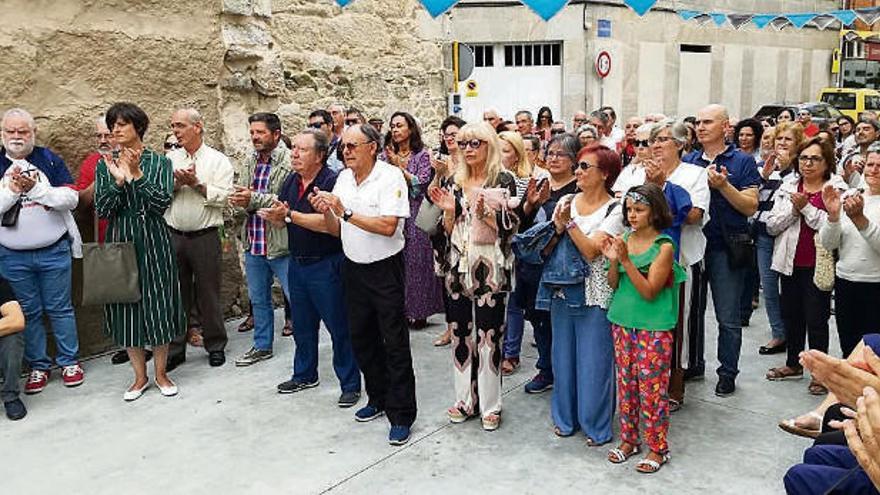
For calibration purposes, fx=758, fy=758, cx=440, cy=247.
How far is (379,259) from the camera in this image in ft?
13.9

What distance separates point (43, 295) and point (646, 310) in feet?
13.1

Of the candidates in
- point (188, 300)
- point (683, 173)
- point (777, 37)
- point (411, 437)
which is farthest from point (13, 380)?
point (777, 37)

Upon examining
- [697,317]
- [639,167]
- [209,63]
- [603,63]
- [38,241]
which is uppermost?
[603,63]

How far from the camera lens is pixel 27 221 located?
16.2 ft

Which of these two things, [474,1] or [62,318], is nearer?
[62,318]

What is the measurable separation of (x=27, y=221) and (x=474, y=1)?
14567 mm

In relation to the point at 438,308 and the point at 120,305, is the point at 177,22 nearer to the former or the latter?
the point at 120,305

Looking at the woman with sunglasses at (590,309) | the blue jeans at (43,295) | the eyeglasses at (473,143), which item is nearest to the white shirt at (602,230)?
the woman with sunglasses at (590,309)

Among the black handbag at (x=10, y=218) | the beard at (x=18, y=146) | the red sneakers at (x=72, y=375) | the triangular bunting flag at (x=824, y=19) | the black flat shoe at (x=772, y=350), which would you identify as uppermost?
the triangular bunting flag at (x=824, y=19)

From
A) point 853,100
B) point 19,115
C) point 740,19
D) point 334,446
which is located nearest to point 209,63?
point 19,115

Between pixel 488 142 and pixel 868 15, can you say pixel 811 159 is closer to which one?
pixel 488 142

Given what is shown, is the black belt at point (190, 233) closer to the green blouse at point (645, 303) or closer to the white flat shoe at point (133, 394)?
the white flat shoe at point (133, 394)

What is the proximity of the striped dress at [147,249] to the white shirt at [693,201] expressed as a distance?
10.5ft

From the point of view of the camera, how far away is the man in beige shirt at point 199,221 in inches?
213
